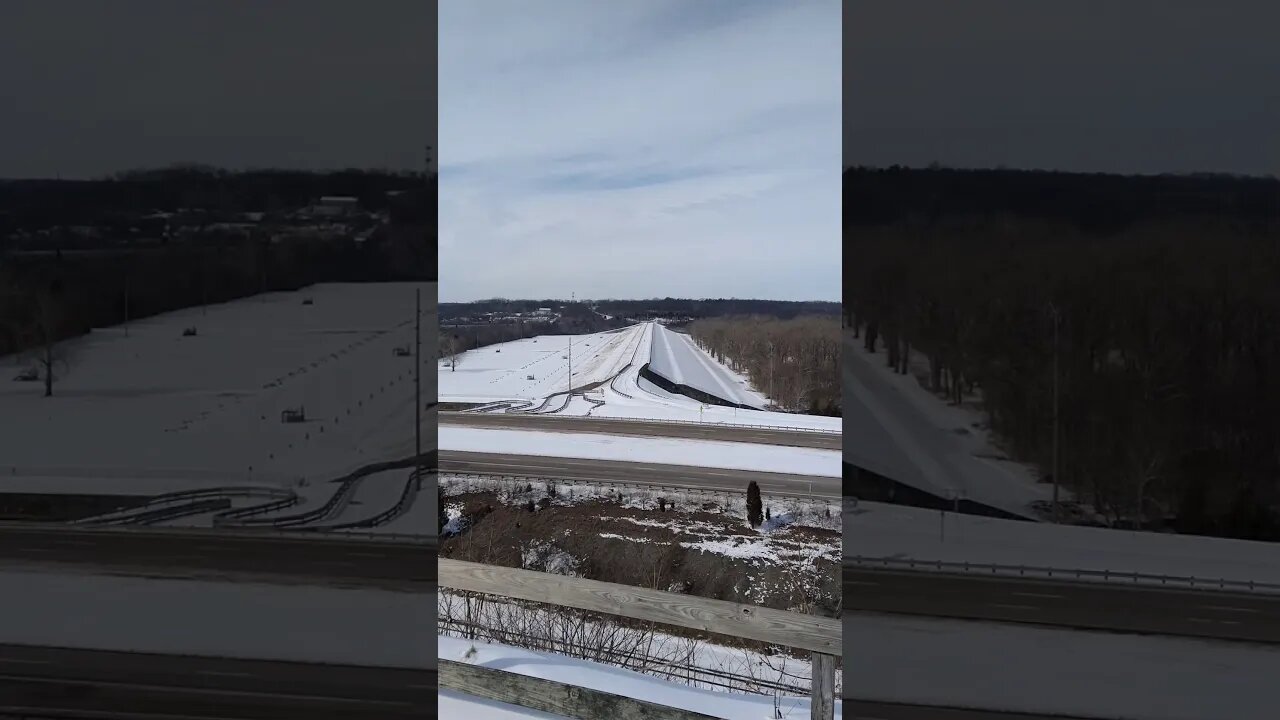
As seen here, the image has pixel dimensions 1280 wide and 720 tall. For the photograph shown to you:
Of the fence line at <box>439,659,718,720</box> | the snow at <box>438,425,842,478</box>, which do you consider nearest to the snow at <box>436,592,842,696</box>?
the fence line at <box>439,659,718,720</box>

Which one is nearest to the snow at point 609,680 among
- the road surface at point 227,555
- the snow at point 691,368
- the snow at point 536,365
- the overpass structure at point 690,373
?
the road surface at point 227,555

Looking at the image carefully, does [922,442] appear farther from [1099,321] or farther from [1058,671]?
[1058,671]

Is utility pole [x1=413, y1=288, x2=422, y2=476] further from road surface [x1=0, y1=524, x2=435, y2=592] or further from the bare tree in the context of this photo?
the bare tree

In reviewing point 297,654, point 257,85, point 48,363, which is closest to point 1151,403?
point 297,654

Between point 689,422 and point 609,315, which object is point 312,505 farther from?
point 689,422

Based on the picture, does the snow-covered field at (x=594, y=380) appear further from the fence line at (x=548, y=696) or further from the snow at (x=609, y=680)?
the fence line at (x=548, y=696)

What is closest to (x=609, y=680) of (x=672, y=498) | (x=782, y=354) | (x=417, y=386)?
(x=417, y=386)
